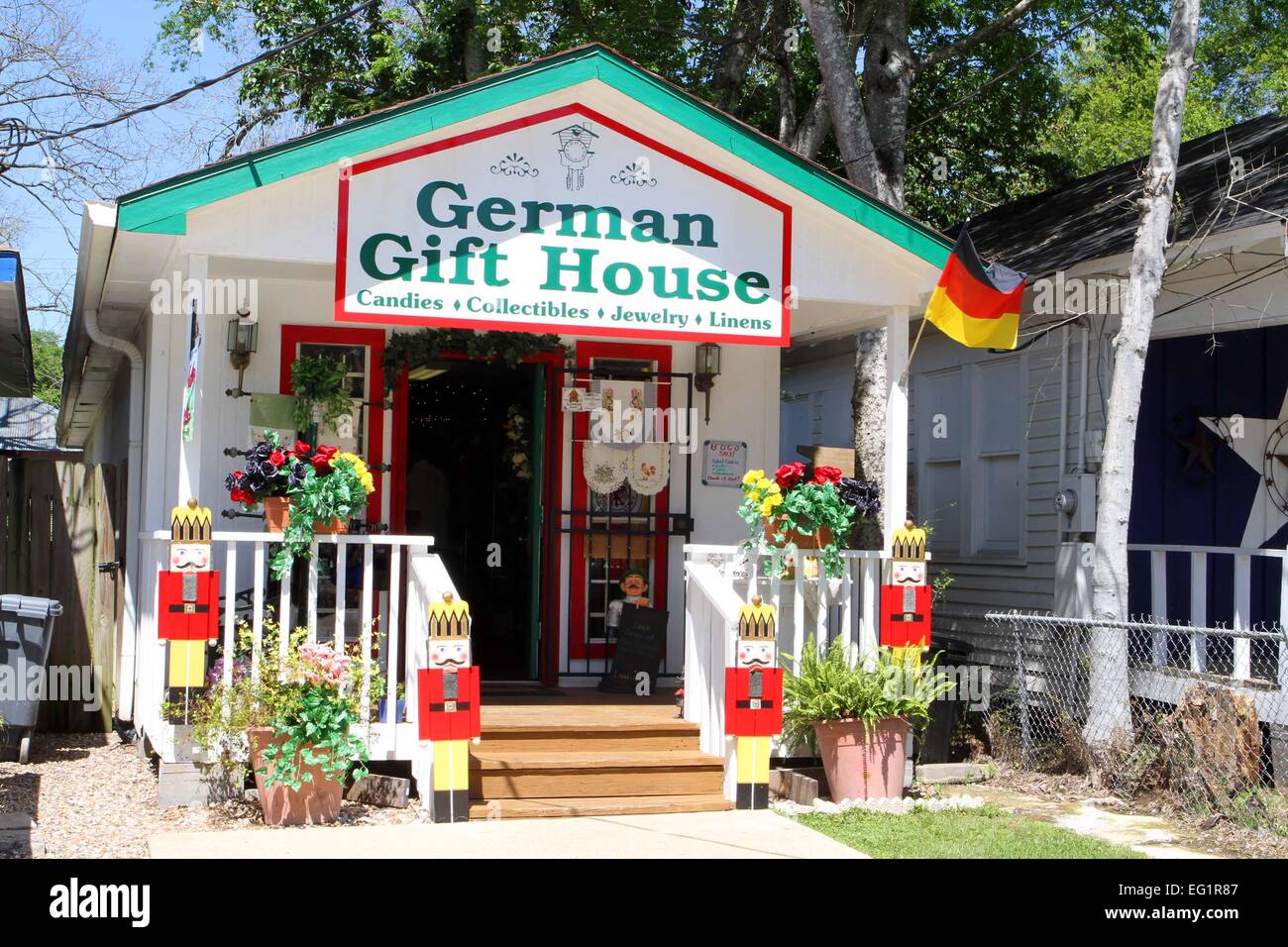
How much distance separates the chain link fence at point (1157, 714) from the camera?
7453 mm

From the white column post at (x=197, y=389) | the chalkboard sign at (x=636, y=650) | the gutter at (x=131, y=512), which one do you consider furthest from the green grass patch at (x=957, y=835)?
the gutter at (x=131, y=512)

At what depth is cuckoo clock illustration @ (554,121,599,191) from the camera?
7.90 metres

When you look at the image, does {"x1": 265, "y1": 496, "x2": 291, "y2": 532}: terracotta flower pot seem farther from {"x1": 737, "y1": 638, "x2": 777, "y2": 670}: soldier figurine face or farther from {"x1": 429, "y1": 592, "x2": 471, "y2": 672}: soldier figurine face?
{"x1": 737, "y1": 638, "x2": 777, "y2": 670}: soldier figurine face

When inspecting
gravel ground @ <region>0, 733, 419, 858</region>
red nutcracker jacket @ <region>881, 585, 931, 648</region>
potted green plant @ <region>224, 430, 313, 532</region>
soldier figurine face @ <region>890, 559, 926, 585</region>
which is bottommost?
gravel ground @ <region>0, 733, 419, 858</region>

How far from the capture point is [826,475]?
8156mm

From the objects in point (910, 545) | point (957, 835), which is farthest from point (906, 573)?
point (957, 835)

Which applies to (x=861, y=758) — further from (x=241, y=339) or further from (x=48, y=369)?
(x=48, y=369)

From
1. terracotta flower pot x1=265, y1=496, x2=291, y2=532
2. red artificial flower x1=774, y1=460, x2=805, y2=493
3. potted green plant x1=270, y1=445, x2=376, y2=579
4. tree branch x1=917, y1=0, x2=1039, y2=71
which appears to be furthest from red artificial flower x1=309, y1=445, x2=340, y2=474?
tree branch x1=917, y1=0, x2=1039, y2=71

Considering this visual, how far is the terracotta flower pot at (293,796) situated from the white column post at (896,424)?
362 centimetres

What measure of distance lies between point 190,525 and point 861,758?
383 cm

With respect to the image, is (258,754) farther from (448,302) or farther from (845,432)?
(845,432)

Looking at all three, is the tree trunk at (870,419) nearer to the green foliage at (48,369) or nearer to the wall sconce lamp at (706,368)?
the wall sconce lamp at (706,368)

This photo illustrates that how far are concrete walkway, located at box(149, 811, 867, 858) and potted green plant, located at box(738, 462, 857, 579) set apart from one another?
171cm
